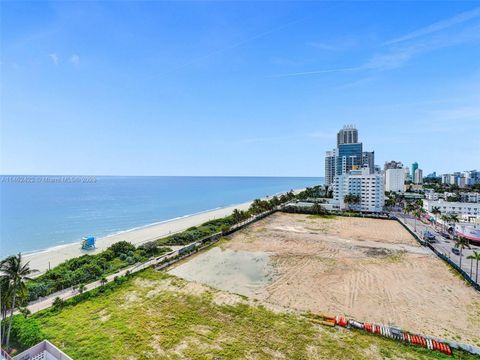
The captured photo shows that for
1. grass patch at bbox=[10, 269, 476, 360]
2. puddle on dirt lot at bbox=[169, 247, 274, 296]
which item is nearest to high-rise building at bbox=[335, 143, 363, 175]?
puddle on dirt lot at bbox=[169, 247, 274, 296]

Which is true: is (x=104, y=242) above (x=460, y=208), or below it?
below

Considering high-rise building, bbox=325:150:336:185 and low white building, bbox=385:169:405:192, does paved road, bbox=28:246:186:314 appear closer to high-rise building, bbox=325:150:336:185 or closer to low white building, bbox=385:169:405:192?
high-rise building, bbox=325:150:336:185

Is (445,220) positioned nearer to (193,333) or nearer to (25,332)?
(193,333)

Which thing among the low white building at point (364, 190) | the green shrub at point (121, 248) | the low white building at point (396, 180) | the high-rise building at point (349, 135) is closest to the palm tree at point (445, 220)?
the low white building at point (364, 190)

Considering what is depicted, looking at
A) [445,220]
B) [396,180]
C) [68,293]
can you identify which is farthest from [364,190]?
[68,293]

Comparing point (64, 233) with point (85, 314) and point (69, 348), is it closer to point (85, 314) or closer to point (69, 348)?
point (85, 314)

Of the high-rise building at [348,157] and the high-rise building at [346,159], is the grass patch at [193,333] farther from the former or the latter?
the high-rise building at [348,157]

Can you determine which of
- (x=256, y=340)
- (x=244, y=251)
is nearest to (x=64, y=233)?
(x=244, y=251)
